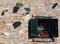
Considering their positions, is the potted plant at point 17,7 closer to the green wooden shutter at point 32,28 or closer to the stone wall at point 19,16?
the stone wall at point 19,16

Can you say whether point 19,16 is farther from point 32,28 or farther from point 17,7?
point 32,28

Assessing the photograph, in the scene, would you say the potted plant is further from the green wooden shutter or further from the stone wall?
the green wooden shutter

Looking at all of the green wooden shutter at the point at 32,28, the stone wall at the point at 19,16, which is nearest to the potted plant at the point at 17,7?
the stone wall at the point at 19,16

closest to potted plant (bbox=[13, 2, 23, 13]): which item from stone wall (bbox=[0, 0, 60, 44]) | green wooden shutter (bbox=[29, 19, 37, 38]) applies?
stone wall (bbox=[0, 0, 60, 44])

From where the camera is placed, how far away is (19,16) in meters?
11.7

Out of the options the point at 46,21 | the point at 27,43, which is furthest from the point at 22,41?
the point at 46,21

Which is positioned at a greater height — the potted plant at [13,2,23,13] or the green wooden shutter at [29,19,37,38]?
the potted plant at [13,2,23,13]

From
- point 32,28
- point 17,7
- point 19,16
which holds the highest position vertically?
point 17,7

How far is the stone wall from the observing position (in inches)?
457

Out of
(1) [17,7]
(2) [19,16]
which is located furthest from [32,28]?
(1) [17,7]

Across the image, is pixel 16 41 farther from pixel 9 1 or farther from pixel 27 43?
pixel 9 1

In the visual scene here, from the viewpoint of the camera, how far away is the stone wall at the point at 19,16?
11.6 m

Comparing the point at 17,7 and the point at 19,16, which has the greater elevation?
the point at 17,7

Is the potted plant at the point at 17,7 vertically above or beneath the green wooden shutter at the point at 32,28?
above
